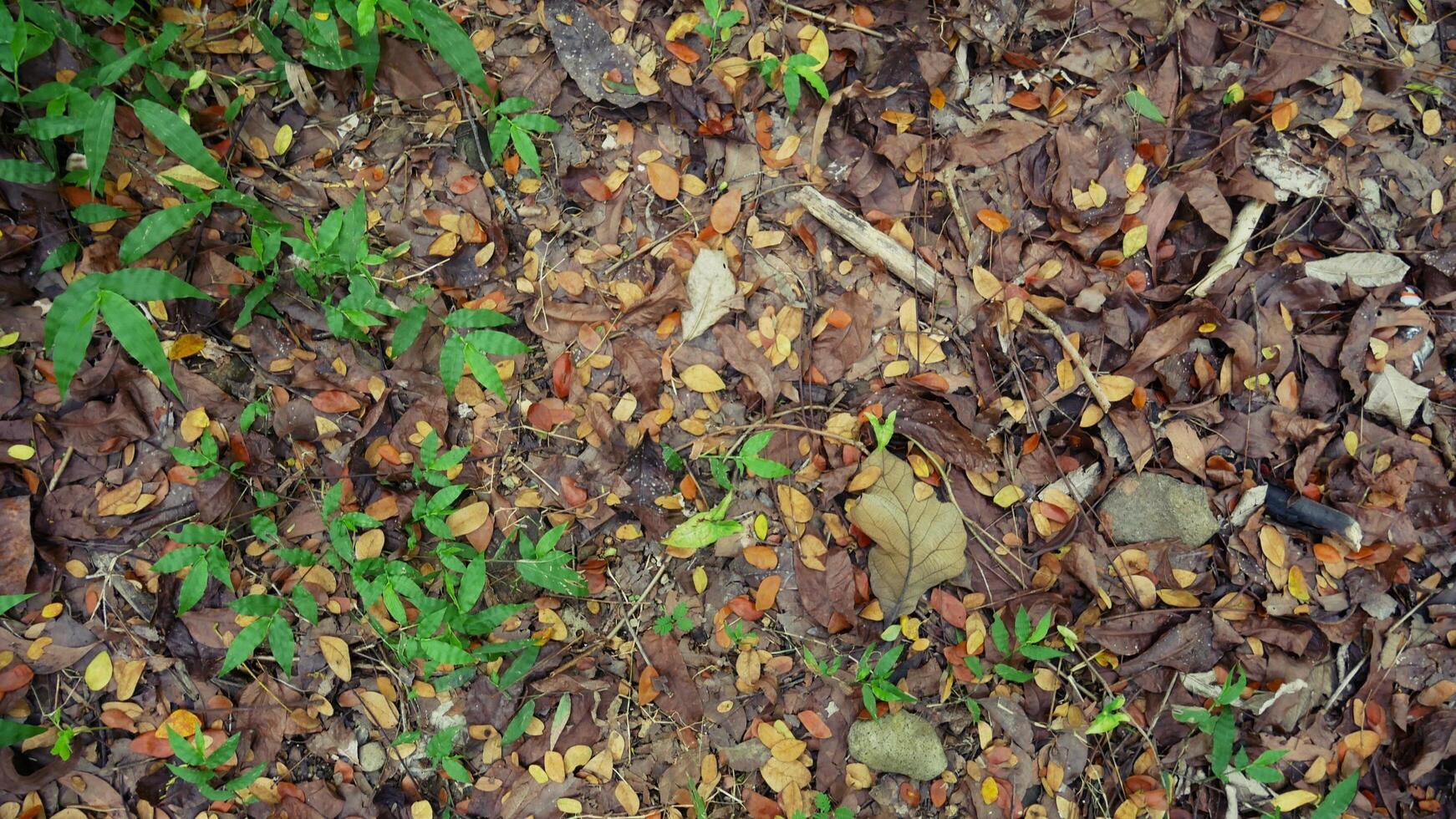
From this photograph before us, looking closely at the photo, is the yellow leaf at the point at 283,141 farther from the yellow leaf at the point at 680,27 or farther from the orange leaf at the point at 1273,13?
the orange leaf at the point at 1273,13

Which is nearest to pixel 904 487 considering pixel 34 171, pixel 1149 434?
pixel 1149 434

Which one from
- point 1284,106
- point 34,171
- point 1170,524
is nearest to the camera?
point 34,171

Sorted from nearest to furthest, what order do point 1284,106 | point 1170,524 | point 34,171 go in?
point 34,171 < point 1170,524 < point 1284,106

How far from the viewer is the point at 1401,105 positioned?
313 centimetres

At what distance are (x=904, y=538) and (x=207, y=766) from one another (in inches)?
92.1

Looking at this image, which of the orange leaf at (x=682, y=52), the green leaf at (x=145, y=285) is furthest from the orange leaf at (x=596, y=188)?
the green leaf at (x=145, y=285)

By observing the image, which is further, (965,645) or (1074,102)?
(1074,102)

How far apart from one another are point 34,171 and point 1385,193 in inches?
185

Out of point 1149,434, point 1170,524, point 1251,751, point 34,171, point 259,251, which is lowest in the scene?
point 1251,751

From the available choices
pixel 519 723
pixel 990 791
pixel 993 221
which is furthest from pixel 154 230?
pixel 990 791

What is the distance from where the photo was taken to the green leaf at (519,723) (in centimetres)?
270

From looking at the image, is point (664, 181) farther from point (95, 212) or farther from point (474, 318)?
point (95, 212)

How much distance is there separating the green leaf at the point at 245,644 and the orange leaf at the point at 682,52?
2379 mm

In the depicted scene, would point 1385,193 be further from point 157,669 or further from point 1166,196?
point 157,669
